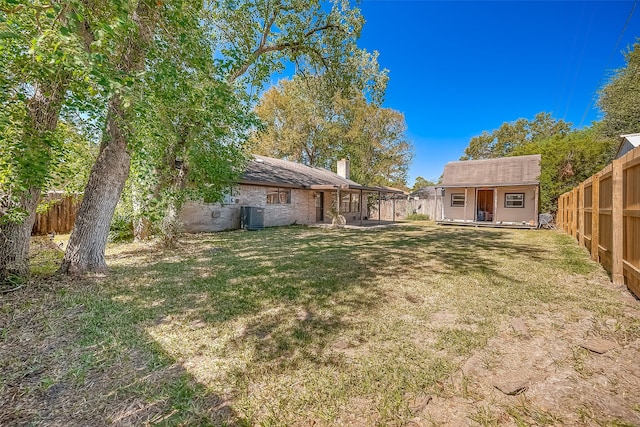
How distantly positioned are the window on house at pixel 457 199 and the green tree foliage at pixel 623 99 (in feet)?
30.5

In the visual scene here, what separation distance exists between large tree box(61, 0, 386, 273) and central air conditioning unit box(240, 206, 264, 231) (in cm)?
569

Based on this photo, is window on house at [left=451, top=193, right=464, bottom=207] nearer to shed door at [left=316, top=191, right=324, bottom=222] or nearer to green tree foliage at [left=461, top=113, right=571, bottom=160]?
shed door at [left=316, top=191, right=324, bottom=222]

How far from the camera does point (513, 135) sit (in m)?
38.6

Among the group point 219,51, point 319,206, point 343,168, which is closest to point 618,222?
point 219,51

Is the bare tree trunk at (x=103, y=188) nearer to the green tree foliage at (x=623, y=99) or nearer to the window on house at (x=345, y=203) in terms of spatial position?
the window on house at (x=345, y=203)

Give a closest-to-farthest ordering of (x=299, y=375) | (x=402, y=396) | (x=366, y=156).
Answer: (x=402, y=396)
(x=299, y=375)
(x=366, y=156)

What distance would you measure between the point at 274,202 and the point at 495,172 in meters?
13.9

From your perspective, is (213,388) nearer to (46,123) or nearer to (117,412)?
(117,412)

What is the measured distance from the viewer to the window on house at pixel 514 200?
16422 millimetres

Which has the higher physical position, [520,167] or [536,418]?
[520,167]

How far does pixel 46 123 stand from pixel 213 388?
15.7ft

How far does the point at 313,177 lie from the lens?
1902 cm

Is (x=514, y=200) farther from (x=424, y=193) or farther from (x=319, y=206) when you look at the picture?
(x=319, y=206)

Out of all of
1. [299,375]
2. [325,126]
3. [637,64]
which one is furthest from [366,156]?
[299,375]
